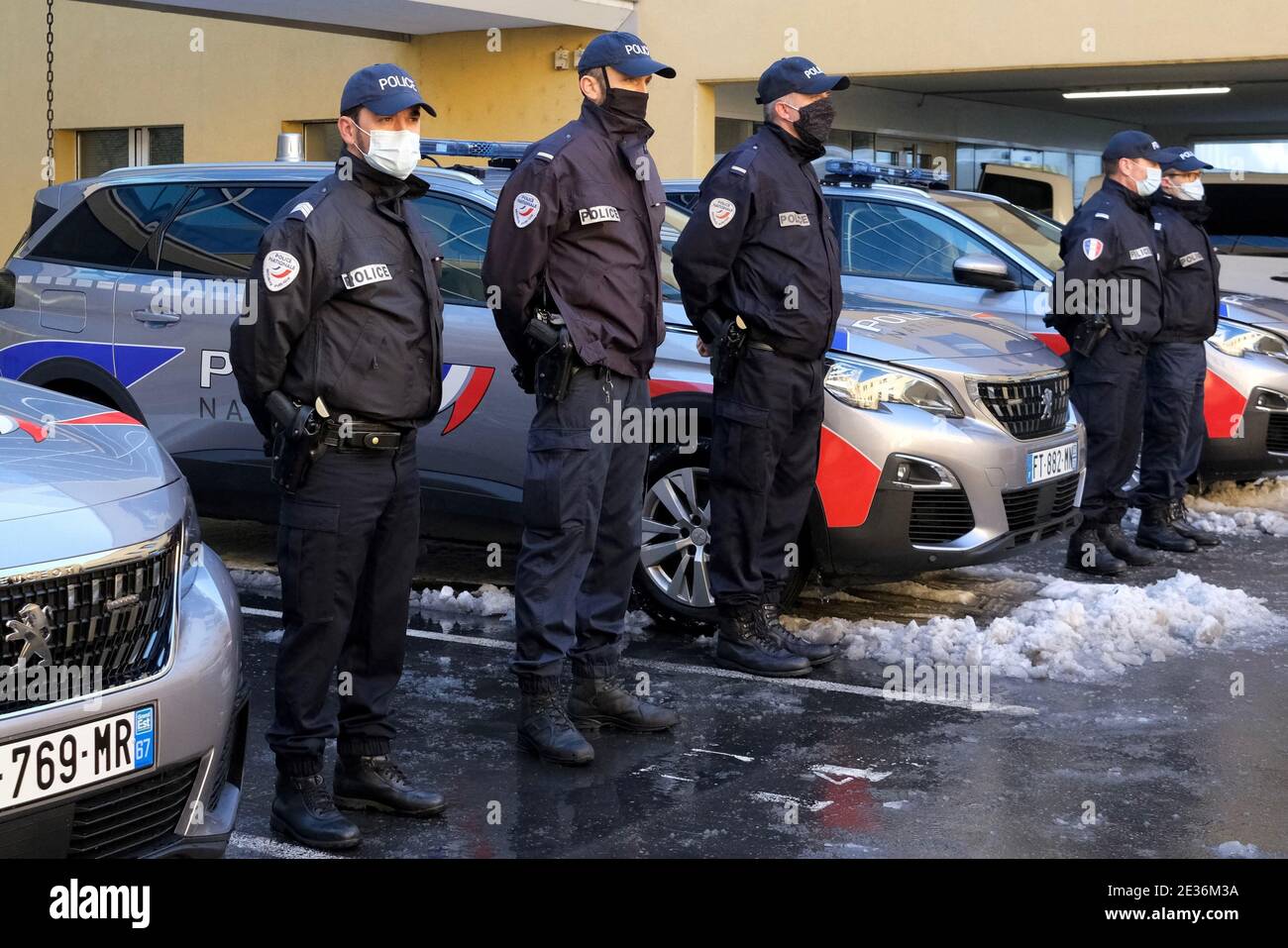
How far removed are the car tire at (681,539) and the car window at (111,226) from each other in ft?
8.22

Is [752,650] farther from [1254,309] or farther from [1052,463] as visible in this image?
[1254,309]

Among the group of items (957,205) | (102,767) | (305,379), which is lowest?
(102,767)

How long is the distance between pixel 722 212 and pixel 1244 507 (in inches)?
203

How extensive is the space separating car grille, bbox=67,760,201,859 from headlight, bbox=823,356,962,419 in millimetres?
3328

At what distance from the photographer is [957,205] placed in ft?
28.9

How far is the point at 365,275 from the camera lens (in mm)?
4043

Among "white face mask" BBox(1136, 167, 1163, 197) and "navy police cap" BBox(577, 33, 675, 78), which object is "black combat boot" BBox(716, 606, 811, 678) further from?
"white face mask" BBox(1136, 167, 1163, 197)

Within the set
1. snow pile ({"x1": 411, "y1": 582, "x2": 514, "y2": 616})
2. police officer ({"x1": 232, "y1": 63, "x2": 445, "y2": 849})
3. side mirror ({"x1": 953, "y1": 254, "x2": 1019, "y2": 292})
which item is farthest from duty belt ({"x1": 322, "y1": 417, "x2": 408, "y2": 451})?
side mirror ({"x1": 953, "y1": 254, "x2": 1019, "y2": 292})

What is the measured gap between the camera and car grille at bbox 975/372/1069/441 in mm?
6301

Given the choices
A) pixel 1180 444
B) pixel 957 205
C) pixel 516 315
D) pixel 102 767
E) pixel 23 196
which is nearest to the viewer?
A: pixel 102 767
